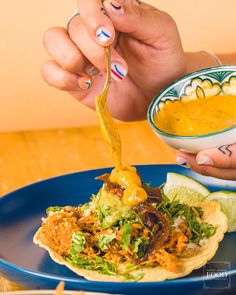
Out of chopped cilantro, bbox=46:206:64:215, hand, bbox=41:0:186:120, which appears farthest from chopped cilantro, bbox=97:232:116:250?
hand, bbox=41:0:186:120

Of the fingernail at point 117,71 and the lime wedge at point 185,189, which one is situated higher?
the fingernail at point 117,71

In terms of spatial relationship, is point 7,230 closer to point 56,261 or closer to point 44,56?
point 56,261

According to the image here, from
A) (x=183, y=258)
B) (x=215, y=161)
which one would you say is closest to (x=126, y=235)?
(x=183, y=258)

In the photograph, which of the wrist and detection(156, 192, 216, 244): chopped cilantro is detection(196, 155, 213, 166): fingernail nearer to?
detection(156, 192, 216, 244): chopped cilantro

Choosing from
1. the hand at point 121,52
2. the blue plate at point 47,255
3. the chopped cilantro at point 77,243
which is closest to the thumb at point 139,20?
the hand at point 121,52

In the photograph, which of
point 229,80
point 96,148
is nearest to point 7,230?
point 229,80

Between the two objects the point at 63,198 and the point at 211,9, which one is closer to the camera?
the point at 63,198

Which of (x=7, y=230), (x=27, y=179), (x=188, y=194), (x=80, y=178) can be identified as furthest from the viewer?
(x=27, y=179)

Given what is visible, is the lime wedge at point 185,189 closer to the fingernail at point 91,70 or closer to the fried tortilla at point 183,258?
the fried tortilla at point 183,258

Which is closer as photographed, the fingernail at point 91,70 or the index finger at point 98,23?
the index finger at point 98,23
